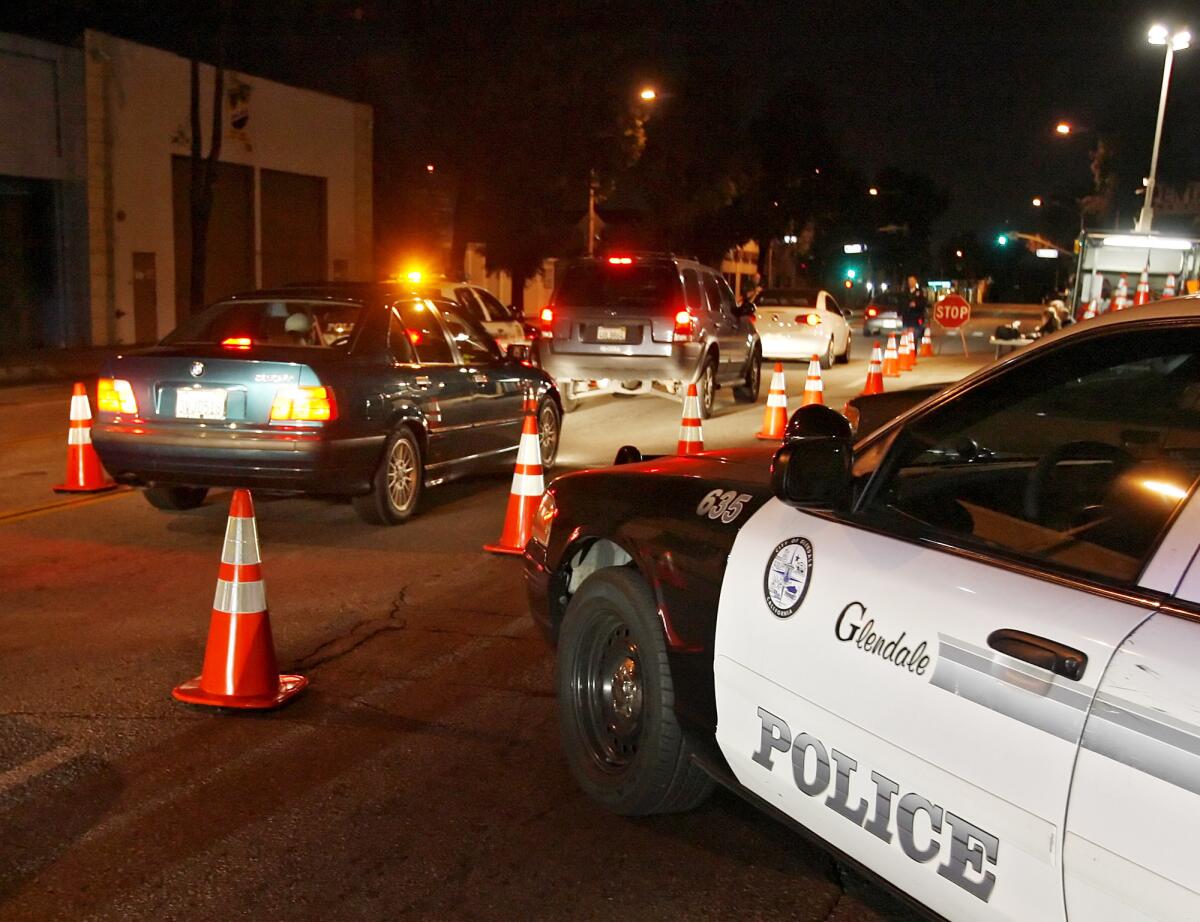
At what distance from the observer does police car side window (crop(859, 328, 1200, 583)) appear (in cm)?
289

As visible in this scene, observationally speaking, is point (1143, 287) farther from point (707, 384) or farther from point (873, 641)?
point (873, 641)

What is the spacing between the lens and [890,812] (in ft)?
9.88

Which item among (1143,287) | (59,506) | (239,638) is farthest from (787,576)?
(1143,287)

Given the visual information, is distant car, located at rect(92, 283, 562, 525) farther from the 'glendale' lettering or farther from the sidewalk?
the sidewalk

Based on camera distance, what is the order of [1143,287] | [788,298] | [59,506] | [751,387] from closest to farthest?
[59,506] < [751,387] < [788,298] < [1143,287]

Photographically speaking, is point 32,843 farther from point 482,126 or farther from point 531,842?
point 482,126

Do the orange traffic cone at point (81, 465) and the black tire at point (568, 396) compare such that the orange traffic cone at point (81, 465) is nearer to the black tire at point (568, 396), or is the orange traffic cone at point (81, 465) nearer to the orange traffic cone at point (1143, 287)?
the black tire at point (568, 396)

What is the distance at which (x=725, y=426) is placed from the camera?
50.4 ft

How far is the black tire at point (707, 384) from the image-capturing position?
15586 millimetres

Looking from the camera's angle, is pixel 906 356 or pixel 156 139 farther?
pixel 156 139

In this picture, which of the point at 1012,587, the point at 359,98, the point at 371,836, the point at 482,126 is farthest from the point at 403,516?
the point at 359,98

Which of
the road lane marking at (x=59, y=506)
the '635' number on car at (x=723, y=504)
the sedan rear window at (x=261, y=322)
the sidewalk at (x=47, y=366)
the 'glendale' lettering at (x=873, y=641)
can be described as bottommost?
the road lane marking at (x=59, y=506)

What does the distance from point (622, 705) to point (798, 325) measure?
20424mm

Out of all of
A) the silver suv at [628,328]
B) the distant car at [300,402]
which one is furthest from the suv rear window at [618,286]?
the distant car at [300,402]
